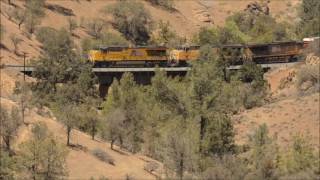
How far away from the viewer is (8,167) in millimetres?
42875

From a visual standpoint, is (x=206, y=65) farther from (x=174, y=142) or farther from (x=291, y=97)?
(x=174, y=142)

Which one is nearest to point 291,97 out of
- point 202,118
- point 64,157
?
point 202,118

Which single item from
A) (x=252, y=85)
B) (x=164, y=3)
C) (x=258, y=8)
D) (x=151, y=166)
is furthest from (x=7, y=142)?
(x=258, y=8)

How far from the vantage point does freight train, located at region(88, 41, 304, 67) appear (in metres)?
83.1

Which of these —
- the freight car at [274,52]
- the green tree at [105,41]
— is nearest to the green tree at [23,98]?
the green tree at [105,41]

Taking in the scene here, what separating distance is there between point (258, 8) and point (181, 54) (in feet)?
141

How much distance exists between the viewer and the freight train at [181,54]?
83.1 meters

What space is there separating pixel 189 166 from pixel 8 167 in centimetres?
1097

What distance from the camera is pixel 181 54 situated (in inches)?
3322

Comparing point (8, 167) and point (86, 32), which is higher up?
point (86, 32)

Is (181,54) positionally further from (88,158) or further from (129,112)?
(88,158)

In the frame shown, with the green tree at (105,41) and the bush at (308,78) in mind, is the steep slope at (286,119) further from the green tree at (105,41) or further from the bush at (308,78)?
the green tree at (105,41)

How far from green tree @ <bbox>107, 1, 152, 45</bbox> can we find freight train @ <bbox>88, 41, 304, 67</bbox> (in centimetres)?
2228

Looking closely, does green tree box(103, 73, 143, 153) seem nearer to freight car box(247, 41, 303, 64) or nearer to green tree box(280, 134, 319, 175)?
green tree box(280, 134, 319, 175)
